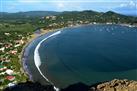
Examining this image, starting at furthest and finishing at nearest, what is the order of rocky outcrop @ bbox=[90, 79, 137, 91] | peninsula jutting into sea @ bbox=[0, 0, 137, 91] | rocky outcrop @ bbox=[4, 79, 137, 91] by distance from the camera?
peninsula jutting into sea @ bbox=[0, 0, 137, 91] → rocky outcrop @ bbox=[4, 79, 137, 91] → rocky outcrop @ bbox=[90, 79, 137, 91]

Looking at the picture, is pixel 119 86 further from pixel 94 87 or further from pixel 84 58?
pixel 84 58

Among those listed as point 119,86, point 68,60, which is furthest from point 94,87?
point 68,60

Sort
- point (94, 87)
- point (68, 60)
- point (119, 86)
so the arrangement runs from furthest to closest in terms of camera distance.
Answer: point (68, 60)
point (94, 87)
point (119, 86)

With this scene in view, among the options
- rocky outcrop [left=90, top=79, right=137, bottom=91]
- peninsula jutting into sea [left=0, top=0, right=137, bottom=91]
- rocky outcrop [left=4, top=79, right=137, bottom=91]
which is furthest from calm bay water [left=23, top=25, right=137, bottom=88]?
rocky outcrop [left=90, top=79, right=137, bottom=91]

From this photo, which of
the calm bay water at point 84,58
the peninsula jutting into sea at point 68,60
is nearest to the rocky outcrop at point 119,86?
the peninsula jutting into sea at point 68,60

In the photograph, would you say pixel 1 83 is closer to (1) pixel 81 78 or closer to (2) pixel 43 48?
(1) pixel 81 78

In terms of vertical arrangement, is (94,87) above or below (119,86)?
below

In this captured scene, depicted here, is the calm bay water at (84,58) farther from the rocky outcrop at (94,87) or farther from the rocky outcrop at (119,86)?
the rocky outcrop at (119,86)

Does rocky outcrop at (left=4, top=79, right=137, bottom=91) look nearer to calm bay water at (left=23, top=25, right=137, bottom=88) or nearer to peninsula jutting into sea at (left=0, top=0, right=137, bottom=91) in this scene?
peninsula jutting into sea at (left=0, top=0, right=137, bottom=91)
